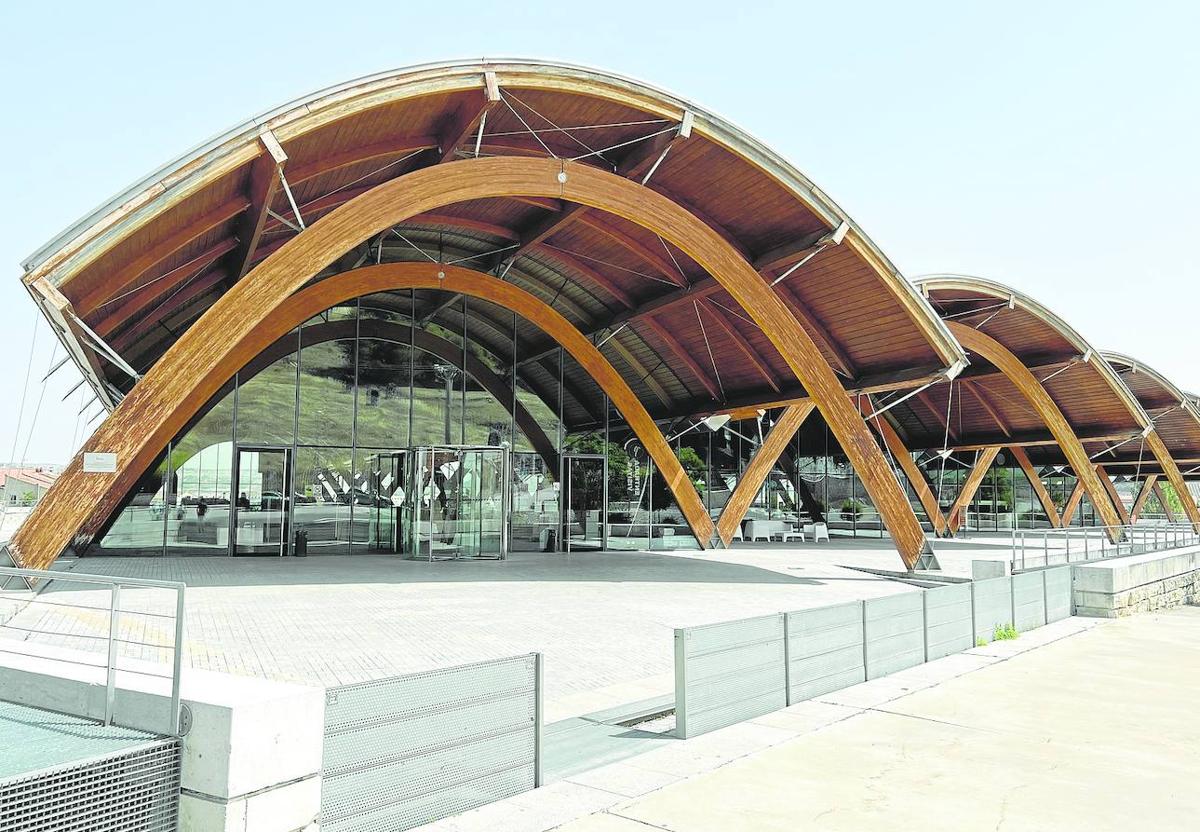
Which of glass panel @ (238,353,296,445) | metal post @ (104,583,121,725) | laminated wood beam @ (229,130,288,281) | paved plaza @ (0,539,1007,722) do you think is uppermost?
laminated wood beam @ (229,130,288,281)

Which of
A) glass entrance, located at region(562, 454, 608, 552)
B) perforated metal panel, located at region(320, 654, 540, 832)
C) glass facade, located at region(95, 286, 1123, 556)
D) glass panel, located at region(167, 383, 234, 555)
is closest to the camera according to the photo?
perforated metal panel, located at region(320, 654, 540, 832)

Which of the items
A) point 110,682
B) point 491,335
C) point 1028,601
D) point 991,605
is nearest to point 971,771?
point 110,682

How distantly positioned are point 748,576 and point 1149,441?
2322cm

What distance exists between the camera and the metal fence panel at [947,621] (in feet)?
32.3

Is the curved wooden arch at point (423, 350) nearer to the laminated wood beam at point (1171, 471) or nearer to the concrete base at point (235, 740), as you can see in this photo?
the concrete base at point (235, 740)

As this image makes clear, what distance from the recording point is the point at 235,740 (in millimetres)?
3895

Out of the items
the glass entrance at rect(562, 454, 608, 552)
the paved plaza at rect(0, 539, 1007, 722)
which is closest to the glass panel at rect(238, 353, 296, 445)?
the paved plaza at rect(0, 539, 1007, 722)

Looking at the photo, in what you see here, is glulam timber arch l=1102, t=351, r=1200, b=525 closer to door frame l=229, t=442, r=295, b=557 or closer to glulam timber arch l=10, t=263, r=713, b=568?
glulam timber arch l=10, t=263, r=713, b=568

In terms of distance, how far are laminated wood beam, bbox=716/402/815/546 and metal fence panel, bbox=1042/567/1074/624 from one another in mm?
10303

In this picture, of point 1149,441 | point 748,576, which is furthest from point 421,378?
point 1149,441

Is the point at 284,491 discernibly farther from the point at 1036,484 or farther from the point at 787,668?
the point at 1036,484

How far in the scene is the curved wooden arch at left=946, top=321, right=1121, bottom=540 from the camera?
87.5 ft

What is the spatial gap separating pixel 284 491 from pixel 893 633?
56.3 feet

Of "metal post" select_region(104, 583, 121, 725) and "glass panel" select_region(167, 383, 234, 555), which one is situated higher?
"glass panel" select_region(167, 383, 234, 555)
